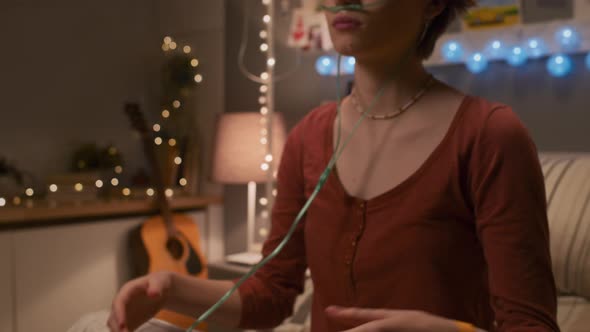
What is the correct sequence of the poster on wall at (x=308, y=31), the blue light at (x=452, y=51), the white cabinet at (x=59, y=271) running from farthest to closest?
the poster on wall at (x=308, y=31) → the white cabinet at (x=59, y=271) → the blue light at (x=452, y=51)

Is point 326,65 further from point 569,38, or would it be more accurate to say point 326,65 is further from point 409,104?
point 409,104

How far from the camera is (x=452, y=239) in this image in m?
0.70

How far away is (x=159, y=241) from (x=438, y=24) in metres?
1.93

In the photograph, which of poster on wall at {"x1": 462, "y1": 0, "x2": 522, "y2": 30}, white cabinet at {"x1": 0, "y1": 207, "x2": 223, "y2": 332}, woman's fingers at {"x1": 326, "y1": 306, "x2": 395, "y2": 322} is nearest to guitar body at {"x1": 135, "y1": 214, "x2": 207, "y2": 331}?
white cabinet at {"x1": 0, "y1": 207, "x2": 223, "y2": 332}

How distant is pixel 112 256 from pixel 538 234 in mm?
2125

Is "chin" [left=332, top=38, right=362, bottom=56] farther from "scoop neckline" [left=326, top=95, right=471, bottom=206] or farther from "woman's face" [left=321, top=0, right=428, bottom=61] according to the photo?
"scoop neckline" [left=326, top=95, right=471, bottom=206]

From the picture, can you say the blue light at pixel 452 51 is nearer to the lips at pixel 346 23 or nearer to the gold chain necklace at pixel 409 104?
the gold chain necklace at pixel 409 104

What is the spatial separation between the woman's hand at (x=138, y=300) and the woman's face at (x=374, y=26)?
349mm

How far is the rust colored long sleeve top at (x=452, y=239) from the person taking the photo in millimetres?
645

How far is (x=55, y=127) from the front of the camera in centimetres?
271

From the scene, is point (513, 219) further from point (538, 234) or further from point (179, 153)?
point (179, 153)

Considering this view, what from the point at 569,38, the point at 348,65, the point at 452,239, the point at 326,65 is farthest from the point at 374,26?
the point at 326,65

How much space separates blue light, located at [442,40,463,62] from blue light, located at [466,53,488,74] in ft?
0.12

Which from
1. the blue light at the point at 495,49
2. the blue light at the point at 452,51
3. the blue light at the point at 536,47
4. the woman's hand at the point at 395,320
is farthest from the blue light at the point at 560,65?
the woman's hand at the point at 395,320
